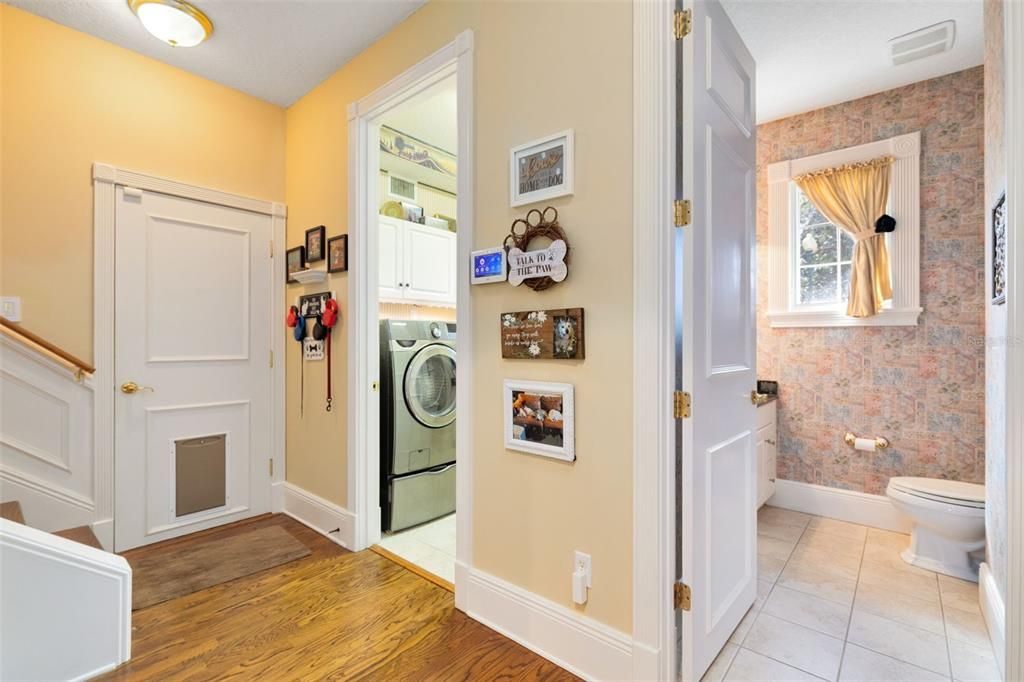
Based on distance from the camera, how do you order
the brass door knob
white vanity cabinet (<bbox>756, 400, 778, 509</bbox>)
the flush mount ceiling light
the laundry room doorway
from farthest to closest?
white vanity cabinet (<bbox>756, 400, 778, 509</bbox>), the brass door knob, the flush mount ceiling light, the laundry room doorway

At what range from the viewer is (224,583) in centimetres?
229

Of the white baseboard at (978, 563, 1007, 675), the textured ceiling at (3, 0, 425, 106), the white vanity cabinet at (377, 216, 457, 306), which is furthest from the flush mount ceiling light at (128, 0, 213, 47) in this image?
the white baseboard at (978, 563, 1007, 675)

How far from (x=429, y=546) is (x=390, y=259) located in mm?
1841

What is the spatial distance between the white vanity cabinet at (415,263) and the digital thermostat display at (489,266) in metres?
1.33

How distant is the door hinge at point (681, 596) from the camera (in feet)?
4.90

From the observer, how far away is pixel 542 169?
1764 millimetres

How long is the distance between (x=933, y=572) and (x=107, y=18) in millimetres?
5088

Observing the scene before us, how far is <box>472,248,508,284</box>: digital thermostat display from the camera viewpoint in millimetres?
1865

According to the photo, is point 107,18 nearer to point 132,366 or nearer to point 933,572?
point 132,366

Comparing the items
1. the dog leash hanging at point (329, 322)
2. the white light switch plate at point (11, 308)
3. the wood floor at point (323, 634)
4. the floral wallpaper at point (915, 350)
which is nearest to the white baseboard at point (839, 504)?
the floral wallpaper at point (915, 350)

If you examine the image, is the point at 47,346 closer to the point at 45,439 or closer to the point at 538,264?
the point at 45,439

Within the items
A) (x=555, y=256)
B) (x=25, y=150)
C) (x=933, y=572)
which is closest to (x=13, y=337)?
(x=25, y=150)

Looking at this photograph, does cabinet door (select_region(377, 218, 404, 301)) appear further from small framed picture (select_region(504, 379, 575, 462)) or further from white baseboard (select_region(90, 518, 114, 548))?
white baseboard (select_region(90, 518, 114, 548))

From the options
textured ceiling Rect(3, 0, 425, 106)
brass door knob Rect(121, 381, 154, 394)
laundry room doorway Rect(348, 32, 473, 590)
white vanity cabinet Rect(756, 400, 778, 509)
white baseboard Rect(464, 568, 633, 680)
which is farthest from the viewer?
white vanity cabinet Rect(756, 400, 778, 509)
